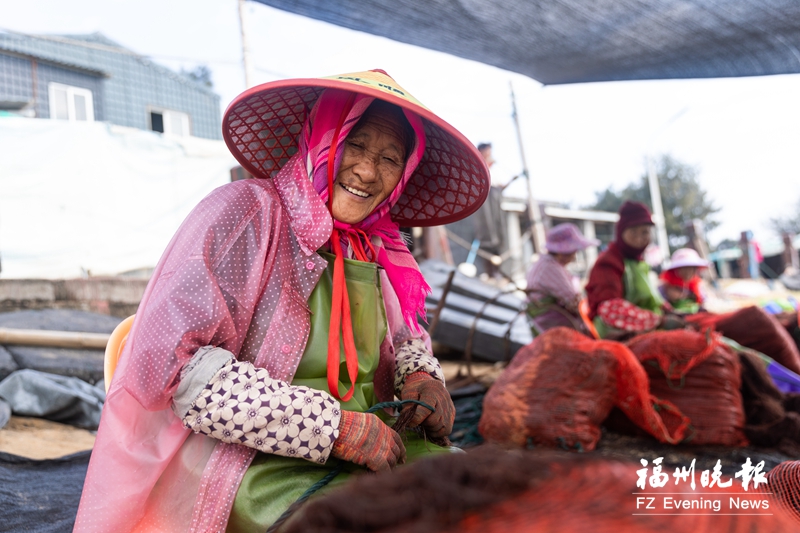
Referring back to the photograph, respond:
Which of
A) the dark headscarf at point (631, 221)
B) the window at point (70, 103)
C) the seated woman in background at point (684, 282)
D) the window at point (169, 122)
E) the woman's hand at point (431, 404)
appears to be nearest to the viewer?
the woman's hand at point (431, 404)

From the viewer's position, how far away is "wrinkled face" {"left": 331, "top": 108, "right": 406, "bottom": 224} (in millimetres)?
1590

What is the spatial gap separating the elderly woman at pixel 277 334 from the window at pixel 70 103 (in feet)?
38.3

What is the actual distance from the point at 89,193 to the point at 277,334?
26.8ft

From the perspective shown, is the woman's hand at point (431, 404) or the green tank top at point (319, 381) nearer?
the green tank top at point (319, 381)

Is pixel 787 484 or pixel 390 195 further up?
pixel 390 195

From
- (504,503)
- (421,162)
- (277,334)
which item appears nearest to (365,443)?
(277,334)

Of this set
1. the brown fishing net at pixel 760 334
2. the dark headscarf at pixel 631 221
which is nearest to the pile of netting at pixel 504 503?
the brown fishing net at pixel 760 334

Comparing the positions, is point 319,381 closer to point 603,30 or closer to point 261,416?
point 261,416

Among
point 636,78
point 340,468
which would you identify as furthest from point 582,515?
point 636,78

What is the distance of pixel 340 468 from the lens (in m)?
1.31

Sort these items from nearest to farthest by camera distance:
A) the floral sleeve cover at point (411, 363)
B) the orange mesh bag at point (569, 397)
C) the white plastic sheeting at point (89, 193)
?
1. the floral sleeve cover at point (411, 363)
2. the orange mesh bag at point (569, 397)
3. the white plastic sheeting at point (89, 193)

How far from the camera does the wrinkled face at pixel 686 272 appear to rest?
5.79 m

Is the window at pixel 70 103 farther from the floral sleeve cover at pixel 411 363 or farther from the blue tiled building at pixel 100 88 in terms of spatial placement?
the floral sleeve cover at pixel 411 363

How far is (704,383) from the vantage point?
3.45 m
